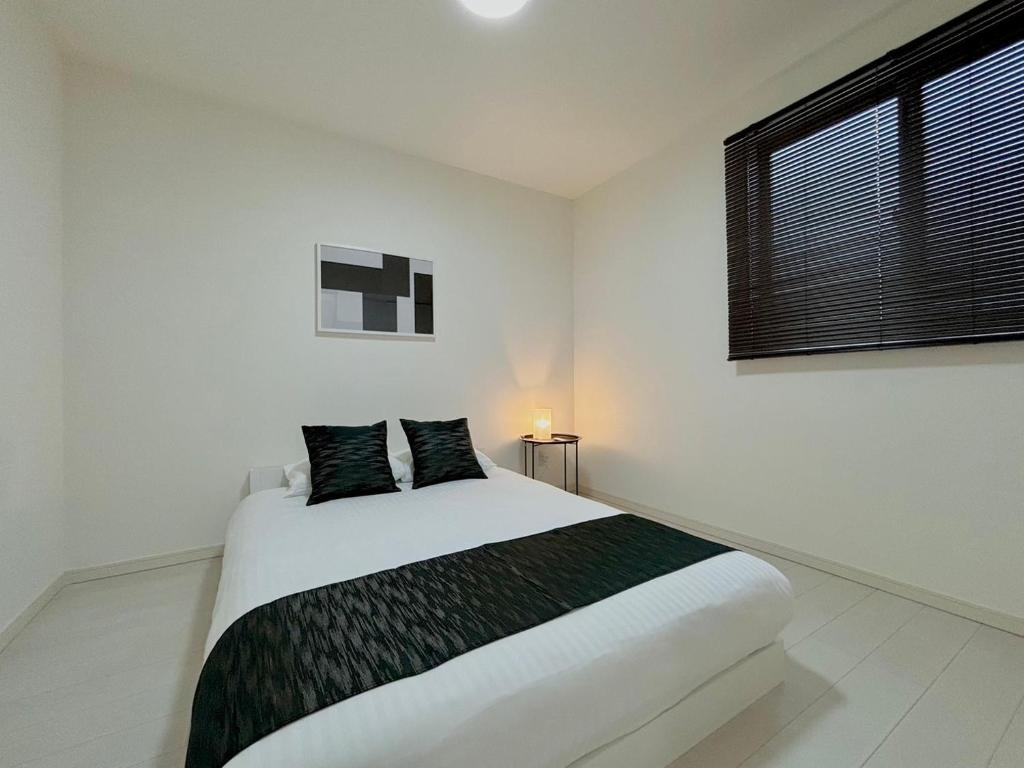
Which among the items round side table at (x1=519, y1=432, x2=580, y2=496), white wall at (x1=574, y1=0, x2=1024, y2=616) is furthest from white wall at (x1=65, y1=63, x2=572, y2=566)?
white wall at (x1=574, y1=0, x2=1024, y2=616)

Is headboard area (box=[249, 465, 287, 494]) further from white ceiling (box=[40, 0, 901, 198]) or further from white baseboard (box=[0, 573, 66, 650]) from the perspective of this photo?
white ceiling (box=[40, 0, 901, 198])

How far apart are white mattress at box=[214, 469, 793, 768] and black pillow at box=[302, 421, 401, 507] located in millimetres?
432

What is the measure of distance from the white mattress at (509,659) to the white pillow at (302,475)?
1.61ft

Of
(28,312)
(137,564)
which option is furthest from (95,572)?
(28,312)

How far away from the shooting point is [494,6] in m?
1.81

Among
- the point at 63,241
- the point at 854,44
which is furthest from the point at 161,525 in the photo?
the point at 854,44

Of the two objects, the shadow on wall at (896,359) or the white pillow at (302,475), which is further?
the white pillow at (302,475)

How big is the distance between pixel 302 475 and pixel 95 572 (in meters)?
1.17

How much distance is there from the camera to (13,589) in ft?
5.88

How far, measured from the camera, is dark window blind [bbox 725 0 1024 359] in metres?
1.75

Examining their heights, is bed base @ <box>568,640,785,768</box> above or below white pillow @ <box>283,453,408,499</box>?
below

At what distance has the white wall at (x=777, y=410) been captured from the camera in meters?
1.84

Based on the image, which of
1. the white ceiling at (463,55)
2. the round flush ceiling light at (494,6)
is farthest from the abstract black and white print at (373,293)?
the round flush ceiling light at (494,6)

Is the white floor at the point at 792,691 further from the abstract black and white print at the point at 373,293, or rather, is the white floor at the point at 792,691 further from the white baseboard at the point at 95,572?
the abstract black and white print at the point at 373,293
